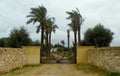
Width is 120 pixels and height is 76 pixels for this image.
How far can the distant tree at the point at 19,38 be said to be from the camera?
44.2 m

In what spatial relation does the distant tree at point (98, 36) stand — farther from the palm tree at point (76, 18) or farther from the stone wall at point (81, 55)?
the stone wall at point (81, 55)

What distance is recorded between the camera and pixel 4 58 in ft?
65.1

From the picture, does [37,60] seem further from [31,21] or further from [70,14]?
[70,14]

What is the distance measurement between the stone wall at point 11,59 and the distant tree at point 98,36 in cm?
1850

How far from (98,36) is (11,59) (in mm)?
23172

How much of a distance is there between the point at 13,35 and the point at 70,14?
10.4 m

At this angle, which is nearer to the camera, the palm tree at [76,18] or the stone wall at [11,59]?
the stone wall at [11,59]

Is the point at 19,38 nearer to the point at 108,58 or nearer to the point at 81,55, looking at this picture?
the point at 81,55

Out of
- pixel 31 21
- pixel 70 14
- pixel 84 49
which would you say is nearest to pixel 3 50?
pixel 84 49

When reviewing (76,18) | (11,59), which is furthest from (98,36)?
(11,59)

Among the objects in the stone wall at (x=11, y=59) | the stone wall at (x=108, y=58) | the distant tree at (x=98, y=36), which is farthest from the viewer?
the distant tree at (x=98, y=36)

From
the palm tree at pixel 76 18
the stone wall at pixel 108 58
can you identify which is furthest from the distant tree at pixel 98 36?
the stone wall at pixel 108 58

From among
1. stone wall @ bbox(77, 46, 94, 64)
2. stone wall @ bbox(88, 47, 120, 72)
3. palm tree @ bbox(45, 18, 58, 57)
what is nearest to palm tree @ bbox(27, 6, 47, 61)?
palm tree @ bbox(45, 18, 58, 57)

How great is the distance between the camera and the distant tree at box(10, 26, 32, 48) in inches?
1738
